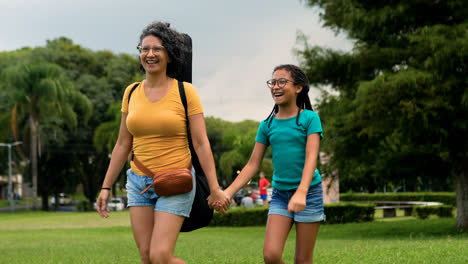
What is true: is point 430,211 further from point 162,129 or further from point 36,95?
point 36,95

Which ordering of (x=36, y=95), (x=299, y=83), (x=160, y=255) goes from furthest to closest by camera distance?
(x=36, y=95), (x=299, y=83), (x=160, y=255)

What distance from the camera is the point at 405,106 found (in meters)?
15.3

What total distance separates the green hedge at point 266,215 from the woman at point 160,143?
20072 mm

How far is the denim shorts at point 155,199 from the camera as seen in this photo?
4199 millimetres

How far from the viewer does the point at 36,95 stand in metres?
43.2

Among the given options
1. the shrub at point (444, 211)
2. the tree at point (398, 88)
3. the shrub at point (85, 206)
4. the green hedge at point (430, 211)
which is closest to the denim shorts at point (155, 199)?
the tree at point (398, 88)

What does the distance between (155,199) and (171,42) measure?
1.11 meters

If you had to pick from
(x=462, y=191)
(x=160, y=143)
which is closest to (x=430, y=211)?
(x=462, y=191)

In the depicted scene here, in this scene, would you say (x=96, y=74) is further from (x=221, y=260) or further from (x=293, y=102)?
(x=293, y=102)

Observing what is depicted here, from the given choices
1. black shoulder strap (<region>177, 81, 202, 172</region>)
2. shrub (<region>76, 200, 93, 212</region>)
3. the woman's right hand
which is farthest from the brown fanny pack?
shrub (<region>76, 200, 93, 212</region>)

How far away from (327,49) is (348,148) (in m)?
3.06

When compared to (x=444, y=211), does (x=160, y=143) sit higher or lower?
higher

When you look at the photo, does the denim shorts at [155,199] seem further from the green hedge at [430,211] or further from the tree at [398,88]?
the green hedge at [430,211]

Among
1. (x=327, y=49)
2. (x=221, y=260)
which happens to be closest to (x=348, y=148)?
(x=327, y=49)
